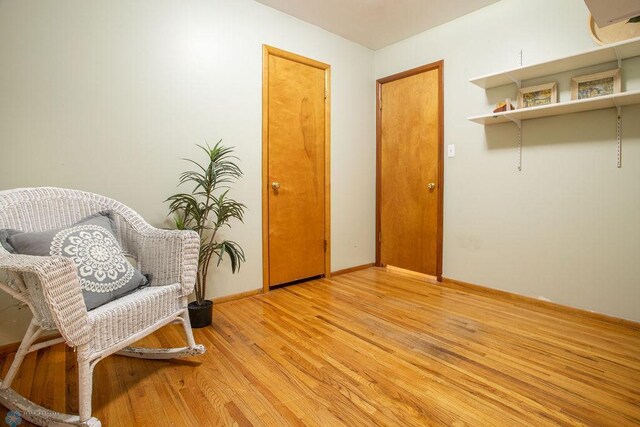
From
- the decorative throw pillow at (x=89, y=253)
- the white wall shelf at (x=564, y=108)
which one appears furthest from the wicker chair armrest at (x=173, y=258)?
the white wall shelf at (x=564, y=108)

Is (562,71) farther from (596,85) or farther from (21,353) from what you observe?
(21,353)

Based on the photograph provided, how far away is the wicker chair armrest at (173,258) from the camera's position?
1633 mm

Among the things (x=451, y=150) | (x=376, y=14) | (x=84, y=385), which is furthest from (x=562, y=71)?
(x=84, y=385)

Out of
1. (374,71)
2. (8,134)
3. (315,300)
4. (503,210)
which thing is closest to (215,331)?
(315,300)

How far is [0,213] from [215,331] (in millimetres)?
1234

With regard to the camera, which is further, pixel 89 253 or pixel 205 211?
pixel 205 211

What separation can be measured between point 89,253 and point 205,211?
0.84 metres

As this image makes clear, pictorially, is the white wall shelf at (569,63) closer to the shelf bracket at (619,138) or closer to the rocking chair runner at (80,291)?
the shelf bracket at (619,138)

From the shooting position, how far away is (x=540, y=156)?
2.54 m

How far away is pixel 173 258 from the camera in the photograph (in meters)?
1.64

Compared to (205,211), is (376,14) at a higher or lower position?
higher

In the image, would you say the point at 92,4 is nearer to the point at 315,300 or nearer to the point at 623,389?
the point at 315,300

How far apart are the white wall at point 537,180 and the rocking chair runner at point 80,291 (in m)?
2.39

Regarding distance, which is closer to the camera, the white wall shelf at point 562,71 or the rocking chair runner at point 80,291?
the rocking chair runner at point 80,291
